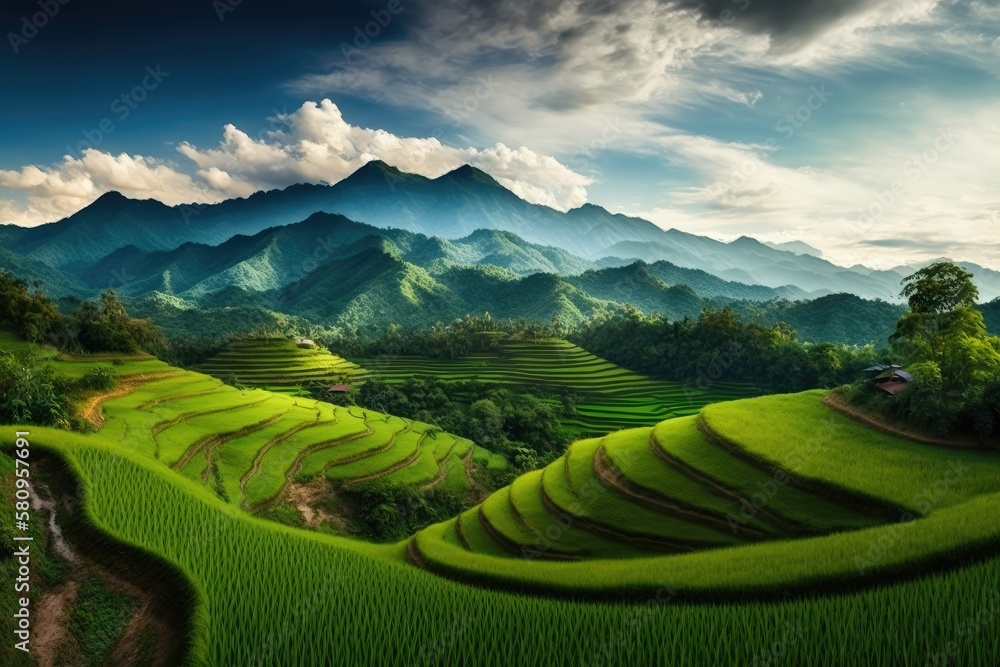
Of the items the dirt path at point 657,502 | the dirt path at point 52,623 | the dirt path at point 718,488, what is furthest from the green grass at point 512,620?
the dirt path at point 657,502

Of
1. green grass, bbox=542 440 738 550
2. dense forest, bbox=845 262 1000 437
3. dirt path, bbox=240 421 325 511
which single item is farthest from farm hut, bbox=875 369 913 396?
dirt path, bbox=240 421 325 511

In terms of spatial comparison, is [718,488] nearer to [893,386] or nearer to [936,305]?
[893,386]

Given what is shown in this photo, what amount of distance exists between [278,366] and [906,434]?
53350 millimetres

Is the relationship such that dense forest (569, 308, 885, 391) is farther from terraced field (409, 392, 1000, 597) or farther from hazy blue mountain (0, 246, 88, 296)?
hazy blue mountain (0, 246, 88, 296)

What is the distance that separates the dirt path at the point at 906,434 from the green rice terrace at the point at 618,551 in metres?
0.33

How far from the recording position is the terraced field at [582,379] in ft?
136

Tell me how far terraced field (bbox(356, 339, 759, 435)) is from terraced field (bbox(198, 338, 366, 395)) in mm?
6049

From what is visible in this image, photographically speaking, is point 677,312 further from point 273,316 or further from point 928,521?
point 928,521

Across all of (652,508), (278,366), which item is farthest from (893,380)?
(278,366)

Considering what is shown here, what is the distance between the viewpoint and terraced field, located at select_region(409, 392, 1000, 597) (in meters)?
7.84

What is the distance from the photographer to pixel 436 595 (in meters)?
7.08

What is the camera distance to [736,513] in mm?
12320

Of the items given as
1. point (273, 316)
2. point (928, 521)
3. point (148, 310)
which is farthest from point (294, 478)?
point (148, 310)

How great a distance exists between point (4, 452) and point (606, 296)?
160 m
